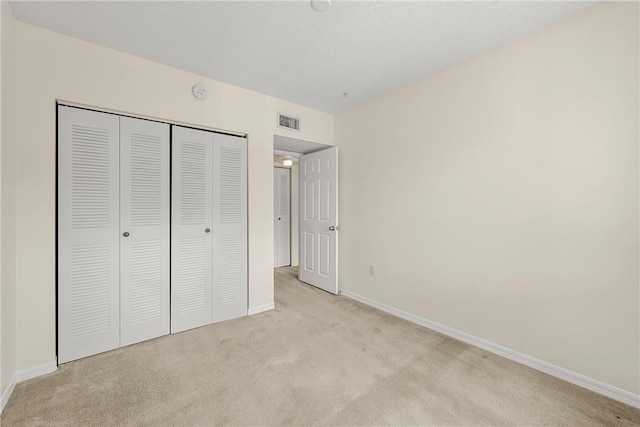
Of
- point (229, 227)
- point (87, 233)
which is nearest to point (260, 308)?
point (229, 227)

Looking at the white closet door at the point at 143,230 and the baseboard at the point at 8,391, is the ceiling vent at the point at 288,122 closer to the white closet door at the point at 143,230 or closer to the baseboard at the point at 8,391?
the white closet door at the point at 143,230

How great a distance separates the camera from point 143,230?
2480 mm

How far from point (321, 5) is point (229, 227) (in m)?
2.17

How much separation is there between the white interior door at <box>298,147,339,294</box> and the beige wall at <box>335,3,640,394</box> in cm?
85

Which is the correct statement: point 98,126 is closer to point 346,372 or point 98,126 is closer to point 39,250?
point 39,250

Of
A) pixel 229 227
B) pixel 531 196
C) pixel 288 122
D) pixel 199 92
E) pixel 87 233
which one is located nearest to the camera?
pixel 531 196

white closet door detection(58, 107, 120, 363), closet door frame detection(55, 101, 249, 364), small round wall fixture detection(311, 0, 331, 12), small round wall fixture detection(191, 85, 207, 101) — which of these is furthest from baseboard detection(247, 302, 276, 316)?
small round wall fixture detection(311, 0, 331, 12)

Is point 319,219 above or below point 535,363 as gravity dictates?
above

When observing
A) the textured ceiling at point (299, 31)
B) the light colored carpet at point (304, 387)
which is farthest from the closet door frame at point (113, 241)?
the textured ceiling at point (299, 31)

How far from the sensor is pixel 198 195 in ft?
9.11

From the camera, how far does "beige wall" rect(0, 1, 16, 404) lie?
1.69m

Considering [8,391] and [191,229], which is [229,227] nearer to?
[191,229]

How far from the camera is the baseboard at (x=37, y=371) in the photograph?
196 centimetres

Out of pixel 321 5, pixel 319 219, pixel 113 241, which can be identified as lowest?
pixel 113 241
